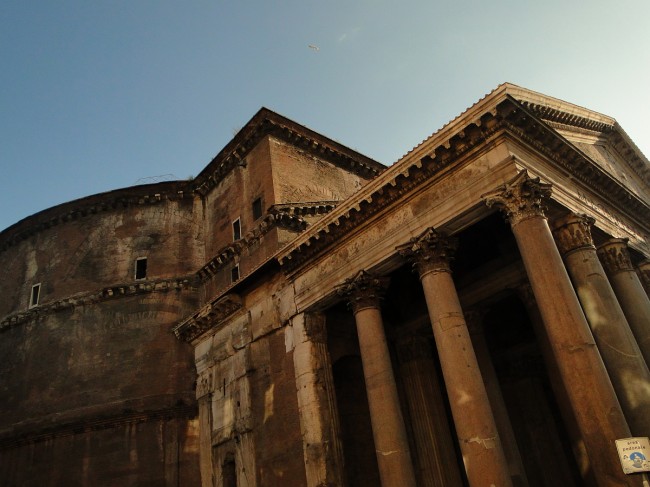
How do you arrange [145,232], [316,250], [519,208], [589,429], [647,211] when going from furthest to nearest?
[145,232] → [647,211] → [316,250] → [519,208] → [589,429]

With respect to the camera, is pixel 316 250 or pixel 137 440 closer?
pixel 316 250

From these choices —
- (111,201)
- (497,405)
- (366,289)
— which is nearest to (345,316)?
(366,289)

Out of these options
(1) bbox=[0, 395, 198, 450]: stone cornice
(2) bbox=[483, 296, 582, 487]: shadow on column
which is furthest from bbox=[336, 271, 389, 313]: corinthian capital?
(1) bbox=[0, 395, 198, 450]: stone cornice

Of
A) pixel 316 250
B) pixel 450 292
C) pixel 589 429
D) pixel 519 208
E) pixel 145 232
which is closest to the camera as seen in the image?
pixel 589 429

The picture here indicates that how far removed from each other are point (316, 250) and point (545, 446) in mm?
7803

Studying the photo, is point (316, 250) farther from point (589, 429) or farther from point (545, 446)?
point (545, 446)

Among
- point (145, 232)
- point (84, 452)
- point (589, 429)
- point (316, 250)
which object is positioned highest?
point (145, 232)

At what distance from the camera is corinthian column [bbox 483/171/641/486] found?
6902 millimetres

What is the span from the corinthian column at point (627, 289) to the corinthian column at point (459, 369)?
3760 millimetres

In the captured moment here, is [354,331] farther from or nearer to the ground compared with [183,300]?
nearer to the ground

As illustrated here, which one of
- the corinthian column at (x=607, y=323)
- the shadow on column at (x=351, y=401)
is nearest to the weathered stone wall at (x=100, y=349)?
the shadow on column at (x=351, y=401)

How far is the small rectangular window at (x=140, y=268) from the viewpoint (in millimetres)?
16734

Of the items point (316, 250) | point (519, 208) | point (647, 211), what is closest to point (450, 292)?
point (519, 208)

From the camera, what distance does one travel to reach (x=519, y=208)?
839 cm
